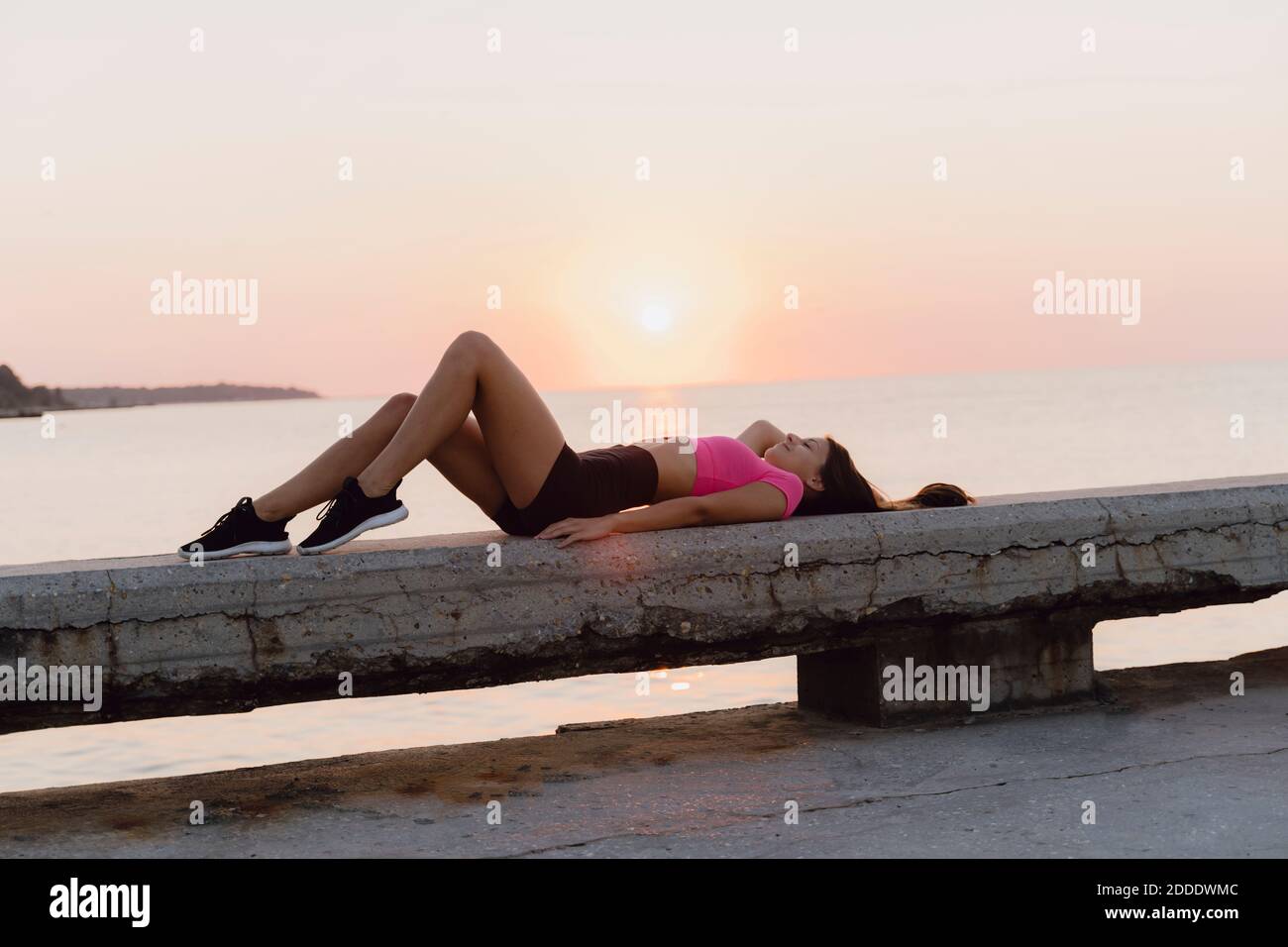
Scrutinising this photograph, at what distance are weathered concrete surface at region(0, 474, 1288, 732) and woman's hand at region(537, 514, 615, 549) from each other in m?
0.04

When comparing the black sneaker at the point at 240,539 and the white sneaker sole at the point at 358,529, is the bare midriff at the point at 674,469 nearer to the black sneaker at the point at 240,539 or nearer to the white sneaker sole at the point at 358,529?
the white sneaker sole at the point at 358,529

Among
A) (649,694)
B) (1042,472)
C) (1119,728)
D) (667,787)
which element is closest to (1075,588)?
(1119,728)

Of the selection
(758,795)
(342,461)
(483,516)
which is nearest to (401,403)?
(342,461)

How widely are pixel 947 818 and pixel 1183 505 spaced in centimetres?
202

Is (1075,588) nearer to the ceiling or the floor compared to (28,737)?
nearer to the ceiling

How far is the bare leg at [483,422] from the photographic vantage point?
182 inches

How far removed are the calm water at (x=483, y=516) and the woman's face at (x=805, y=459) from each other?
4529mm

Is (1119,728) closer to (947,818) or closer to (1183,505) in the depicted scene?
(1183,505)

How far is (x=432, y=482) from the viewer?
39344mm

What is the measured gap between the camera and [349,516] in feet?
14.7

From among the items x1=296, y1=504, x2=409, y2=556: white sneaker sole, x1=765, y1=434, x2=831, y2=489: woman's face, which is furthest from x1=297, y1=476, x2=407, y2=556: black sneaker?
x1=765, y1=434, x2=831, y2=489: woman's face

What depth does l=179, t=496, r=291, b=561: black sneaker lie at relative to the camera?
429 centimetres

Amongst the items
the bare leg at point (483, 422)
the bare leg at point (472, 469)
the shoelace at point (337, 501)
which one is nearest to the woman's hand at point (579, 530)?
the bare leg at point (483, 422)
